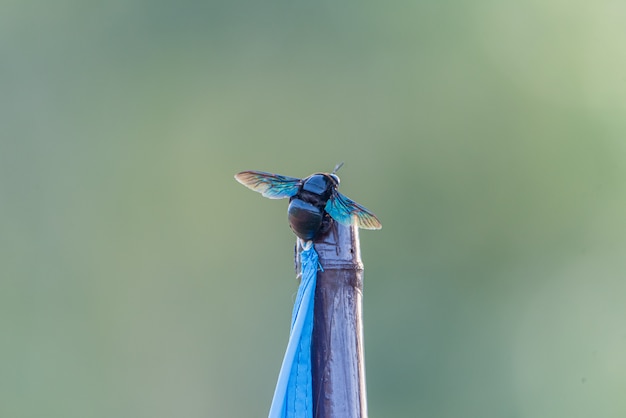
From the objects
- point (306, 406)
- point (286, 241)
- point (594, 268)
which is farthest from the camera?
point (594, 268)

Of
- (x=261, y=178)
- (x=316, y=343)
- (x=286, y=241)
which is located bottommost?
(x=316, y=343)

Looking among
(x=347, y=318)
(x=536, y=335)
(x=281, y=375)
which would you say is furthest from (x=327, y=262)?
(x=536, y=335)

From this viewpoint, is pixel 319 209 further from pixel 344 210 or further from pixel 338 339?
pixel 338 339

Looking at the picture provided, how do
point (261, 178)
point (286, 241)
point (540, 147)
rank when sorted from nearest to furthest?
point (261, 178), point (286, 241), point (540, 147)

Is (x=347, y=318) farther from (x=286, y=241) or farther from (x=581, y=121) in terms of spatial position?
(x=581, y=121)

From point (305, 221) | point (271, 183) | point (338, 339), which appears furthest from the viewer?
point (271, 183)

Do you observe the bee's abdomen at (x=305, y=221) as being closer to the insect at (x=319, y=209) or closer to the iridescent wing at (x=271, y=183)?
the insect at (x=319, y=209)

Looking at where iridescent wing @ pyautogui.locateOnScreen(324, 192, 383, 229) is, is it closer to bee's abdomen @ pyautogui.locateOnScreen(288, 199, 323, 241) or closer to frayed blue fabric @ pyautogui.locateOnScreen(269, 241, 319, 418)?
bee's abdomen @ pyautogui.locateOnScreen(288, 199, 323, 241)

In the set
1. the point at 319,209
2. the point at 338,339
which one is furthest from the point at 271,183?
the point at 338,339
